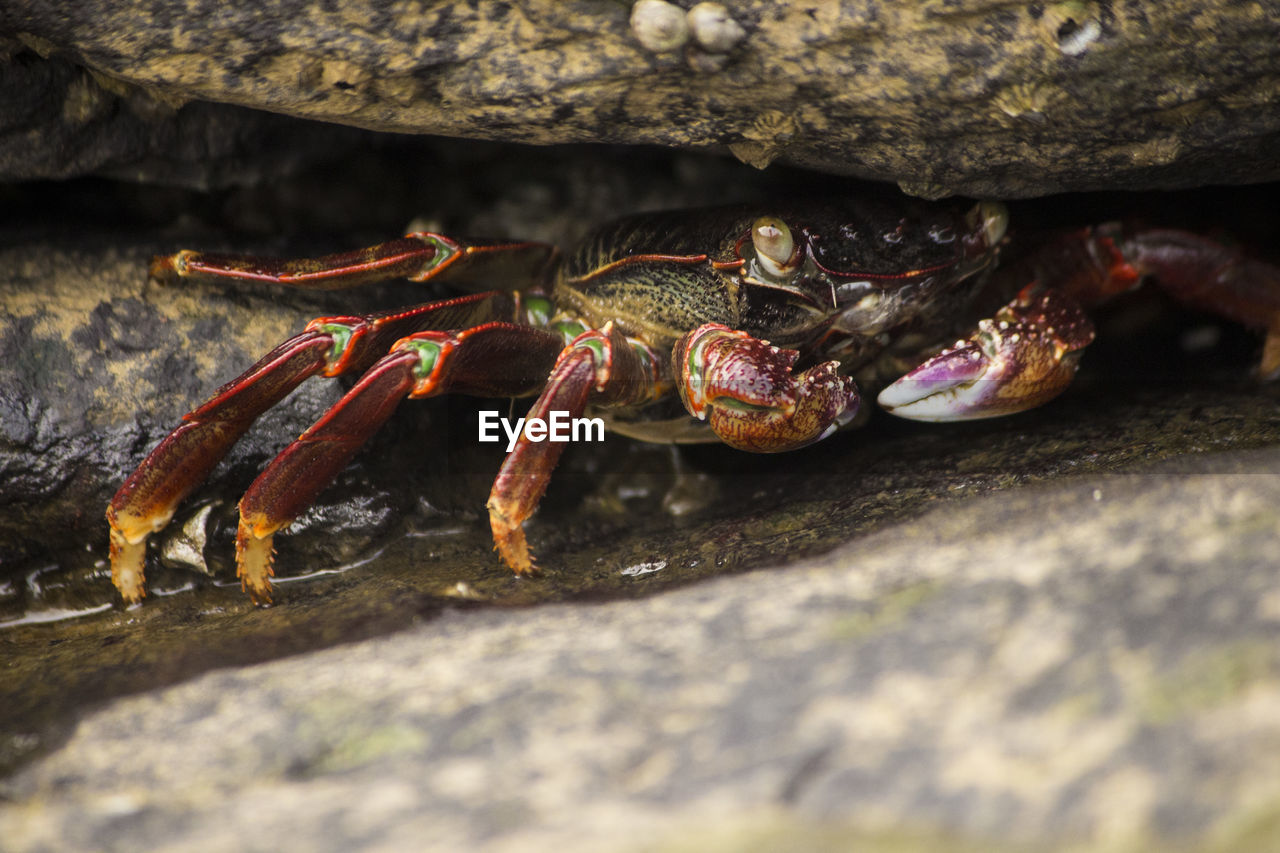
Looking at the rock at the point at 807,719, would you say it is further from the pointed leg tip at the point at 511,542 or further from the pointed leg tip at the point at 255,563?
the pointed leg tip at the point at 255,563

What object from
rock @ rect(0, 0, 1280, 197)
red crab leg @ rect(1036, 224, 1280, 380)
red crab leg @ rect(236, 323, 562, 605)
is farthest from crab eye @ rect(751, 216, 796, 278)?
red crab leg @ rect(1036, 224, 1280, 380)

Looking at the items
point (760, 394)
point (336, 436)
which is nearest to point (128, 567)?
point (336, 436)

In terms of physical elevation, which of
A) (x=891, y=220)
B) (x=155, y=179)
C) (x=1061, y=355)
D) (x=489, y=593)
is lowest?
(x=489, y=593)

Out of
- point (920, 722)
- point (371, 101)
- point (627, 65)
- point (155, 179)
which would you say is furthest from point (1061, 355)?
point (155, 179)

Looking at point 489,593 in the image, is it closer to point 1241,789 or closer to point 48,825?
point 48,825

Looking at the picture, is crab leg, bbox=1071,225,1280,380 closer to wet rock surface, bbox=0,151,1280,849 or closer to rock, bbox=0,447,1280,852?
wet rock surface, bbox=0,151,1280,849

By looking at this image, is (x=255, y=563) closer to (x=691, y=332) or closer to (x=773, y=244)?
(x=691, y=332)
